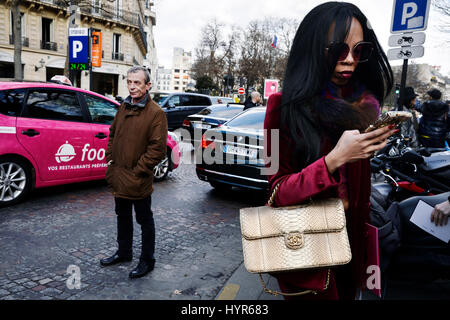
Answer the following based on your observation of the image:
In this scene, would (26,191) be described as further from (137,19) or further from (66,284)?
(137,19)

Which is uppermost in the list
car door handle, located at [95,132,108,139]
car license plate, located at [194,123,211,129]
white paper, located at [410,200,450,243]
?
white paper, located at [410,200,450,243]

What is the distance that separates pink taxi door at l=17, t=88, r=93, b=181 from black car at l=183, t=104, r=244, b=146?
588 centimetres

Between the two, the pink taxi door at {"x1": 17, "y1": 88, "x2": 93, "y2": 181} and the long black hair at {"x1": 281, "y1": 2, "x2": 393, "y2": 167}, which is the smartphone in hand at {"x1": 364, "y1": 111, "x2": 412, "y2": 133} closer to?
the long black hair at {"x1": 281, "y1": 2, "x2": 393, "y2": 167}

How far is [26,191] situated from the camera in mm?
5383

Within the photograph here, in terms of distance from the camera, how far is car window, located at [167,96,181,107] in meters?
17.1

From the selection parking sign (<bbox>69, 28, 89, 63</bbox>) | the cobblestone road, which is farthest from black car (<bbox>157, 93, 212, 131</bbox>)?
the cobblestone road

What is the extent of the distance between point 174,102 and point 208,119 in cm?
579

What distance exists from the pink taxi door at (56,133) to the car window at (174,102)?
11037mm

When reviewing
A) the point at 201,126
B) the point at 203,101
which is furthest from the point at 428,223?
the point at 203,101

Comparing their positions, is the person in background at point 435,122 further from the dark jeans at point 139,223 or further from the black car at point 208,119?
the dark jeans at point 139,223

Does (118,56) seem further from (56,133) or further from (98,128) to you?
(56,133)

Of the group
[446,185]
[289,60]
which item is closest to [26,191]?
[289,60]
